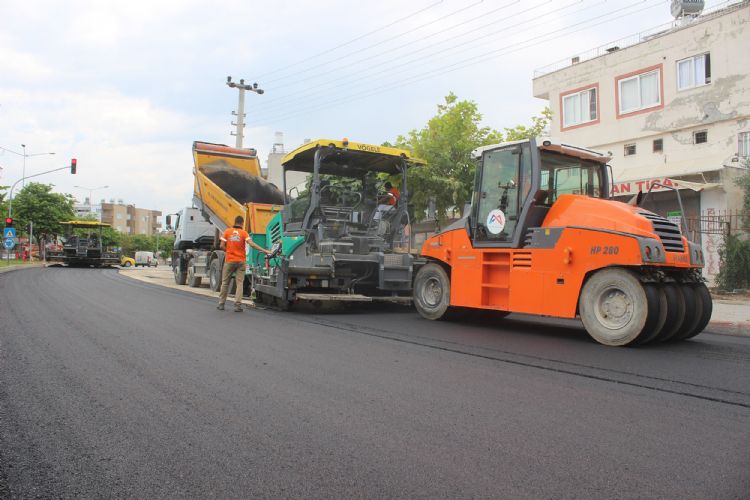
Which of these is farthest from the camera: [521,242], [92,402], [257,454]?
[521,242]

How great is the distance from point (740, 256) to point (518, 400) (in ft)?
44.5

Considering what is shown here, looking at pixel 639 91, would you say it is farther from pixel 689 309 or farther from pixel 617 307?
pixel 617 307

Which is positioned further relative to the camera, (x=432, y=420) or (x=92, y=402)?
(x=92, y=402)

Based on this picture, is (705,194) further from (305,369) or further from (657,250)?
(305,369)

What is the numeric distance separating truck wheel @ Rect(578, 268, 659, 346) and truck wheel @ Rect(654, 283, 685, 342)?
27 centimetres

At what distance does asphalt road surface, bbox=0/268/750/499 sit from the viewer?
108 inches

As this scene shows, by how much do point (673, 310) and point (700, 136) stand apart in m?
14.7

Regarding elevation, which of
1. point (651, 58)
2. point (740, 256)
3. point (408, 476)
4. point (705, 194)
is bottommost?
point (408, 476)

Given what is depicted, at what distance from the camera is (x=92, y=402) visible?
158 inches

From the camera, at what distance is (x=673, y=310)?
6.57 m

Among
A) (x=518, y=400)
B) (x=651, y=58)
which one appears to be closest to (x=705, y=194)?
(x=651, y=58)

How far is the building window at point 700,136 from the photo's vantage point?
724 inches

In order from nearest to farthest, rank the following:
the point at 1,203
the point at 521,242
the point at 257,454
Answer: the point at 257,454, the point at 521,242, the point at 1,203

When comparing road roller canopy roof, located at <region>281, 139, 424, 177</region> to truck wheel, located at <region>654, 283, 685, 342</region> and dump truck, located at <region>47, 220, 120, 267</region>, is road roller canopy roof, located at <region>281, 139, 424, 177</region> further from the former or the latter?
dump truck, located at <region>47, 220, 120, 267</region>
